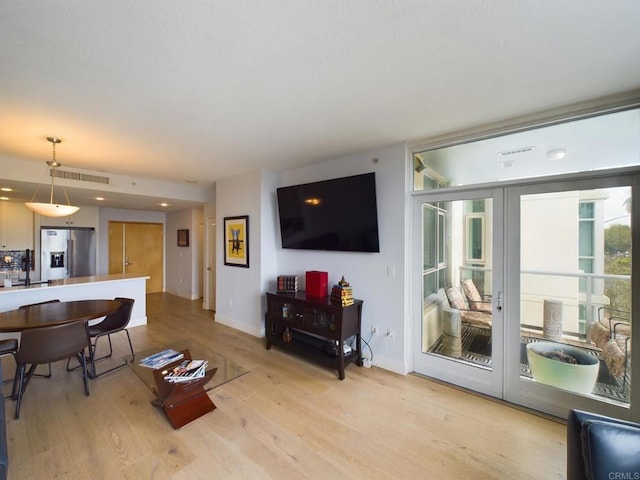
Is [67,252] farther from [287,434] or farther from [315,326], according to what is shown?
[287,434]

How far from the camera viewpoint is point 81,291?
3.95m

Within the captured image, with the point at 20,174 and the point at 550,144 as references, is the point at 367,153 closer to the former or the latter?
the point at 550,144

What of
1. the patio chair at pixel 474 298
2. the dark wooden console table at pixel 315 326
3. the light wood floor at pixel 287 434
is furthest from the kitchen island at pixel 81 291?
the patio chair at pixel 474 298

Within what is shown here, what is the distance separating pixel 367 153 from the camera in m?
3.11

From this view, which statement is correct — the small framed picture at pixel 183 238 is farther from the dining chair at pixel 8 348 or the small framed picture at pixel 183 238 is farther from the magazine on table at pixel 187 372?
the magazine on table at pixel 187 372

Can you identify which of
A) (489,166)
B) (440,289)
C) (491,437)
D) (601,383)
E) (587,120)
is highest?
(587,120)

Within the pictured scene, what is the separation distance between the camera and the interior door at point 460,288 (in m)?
2.47

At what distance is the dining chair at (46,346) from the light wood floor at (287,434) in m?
0.23

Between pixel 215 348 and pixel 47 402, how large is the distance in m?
1.54

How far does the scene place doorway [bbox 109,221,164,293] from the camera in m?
6.48

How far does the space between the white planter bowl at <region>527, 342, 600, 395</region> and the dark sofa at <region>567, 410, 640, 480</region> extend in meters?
1.26

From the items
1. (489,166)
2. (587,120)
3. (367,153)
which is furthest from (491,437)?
(367,153)

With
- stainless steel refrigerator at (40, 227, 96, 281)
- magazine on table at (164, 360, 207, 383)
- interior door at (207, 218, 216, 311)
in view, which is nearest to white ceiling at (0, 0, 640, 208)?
magazine on table at (164, 360, 207, 383)

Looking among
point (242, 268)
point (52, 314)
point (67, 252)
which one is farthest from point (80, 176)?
point (67, 252)
